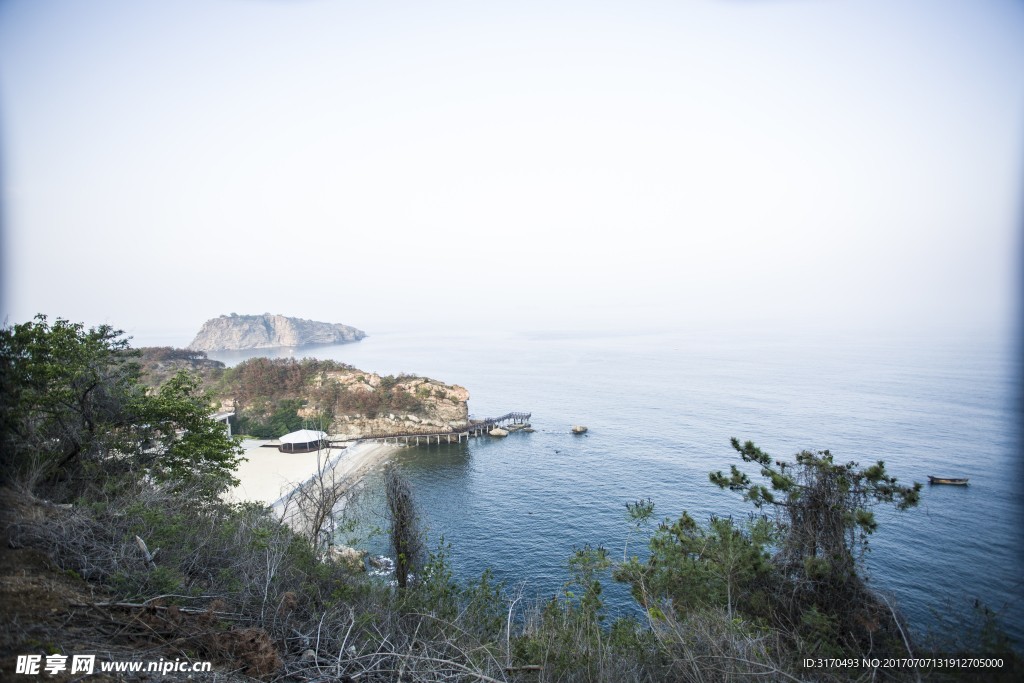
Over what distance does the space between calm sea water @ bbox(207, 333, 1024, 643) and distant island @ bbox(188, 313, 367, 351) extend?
440 ft

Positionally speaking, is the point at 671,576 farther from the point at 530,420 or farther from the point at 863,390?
the point at 863,390

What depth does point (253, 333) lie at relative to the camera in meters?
174

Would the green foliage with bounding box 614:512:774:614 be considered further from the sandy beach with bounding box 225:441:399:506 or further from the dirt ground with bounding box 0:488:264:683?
the sandy beach with bounding box 225:441:399:506

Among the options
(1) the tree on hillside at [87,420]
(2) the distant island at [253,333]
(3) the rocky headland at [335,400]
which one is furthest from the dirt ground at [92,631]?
(2) the distant island at [253,333]

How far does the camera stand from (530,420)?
5303 centimetres

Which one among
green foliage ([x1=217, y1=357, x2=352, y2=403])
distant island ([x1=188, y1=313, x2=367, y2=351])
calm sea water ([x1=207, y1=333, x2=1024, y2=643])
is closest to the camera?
calm sea water ([x1=207, y1=333, x2=1024, y2=643])

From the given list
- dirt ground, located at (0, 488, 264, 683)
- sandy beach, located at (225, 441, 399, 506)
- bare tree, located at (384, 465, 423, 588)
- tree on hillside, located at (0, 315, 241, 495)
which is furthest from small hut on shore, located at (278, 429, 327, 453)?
dirt ground, located at (0, 488, 264, 683)

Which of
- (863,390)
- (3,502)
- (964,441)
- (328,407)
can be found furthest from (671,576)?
(863,390)

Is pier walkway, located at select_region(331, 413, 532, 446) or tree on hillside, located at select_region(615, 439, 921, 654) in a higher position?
tree on hillside, located at select_region(615, 439, 921, 654)

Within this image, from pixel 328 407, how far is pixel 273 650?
4750cm

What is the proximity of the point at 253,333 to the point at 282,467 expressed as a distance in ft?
540

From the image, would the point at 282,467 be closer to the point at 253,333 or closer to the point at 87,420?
the point at 87,420

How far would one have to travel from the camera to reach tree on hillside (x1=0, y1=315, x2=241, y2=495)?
10844 mm

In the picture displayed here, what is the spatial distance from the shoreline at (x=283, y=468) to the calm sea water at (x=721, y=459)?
3.37 meters
